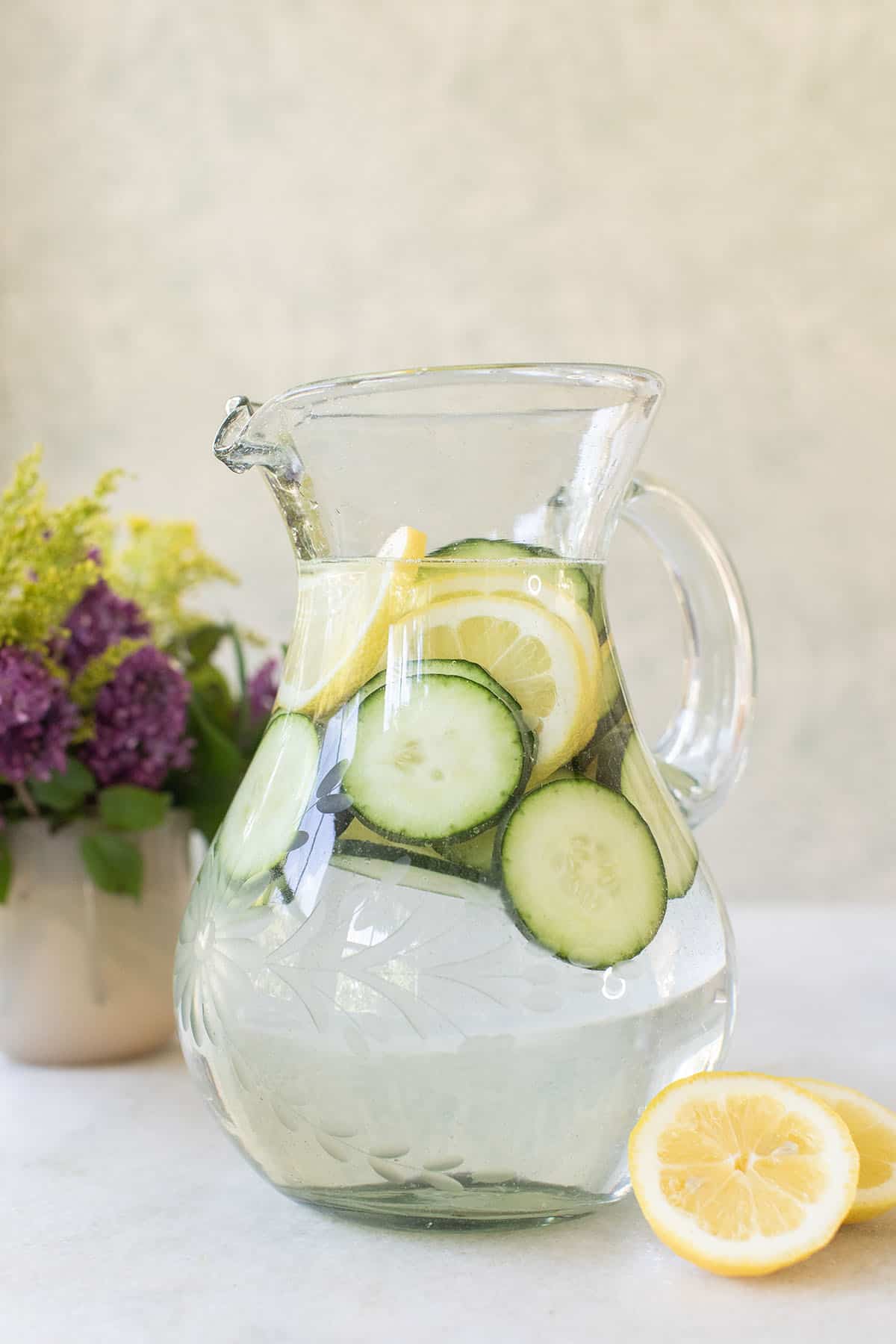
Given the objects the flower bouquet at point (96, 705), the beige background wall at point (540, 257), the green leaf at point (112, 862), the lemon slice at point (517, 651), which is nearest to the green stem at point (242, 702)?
the flower bouquet at point (96, 705)

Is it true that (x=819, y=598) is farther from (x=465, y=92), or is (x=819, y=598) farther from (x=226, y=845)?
(x=226, y=845)

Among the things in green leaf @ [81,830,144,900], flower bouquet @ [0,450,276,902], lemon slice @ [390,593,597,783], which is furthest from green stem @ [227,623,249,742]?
lemon slice @ [390,593,597,783]

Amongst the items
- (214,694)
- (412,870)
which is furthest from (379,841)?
(214,694)

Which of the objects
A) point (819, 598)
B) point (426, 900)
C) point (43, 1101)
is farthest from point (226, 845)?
point (819, 598)

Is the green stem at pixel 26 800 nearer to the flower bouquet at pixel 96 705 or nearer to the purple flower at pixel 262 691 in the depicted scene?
the flower bouquet at pixel 96 705

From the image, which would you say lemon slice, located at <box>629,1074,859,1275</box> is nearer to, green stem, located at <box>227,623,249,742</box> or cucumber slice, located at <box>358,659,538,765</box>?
cucumber slice, located at <box>358,659,538,765</box>
